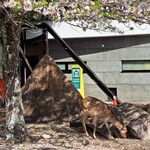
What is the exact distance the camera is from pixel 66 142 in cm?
600

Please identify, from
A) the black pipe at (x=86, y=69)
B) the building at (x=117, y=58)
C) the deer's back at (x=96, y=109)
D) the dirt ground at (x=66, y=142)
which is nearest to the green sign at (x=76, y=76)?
the building at (x=117, y=58)

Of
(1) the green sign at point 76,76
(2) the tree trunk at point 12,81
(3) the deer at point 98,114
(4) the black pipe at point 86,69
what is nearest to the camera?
(2) the tree trunk at point 12,81

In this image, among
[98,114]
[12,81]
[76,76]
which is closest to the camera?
[12,81]

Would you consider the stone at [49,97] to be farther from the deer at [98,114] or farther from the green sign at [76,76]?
the green sign at [76,76]

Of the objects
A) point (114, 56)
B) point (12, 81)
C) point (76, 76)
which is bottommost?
point (76, 76)

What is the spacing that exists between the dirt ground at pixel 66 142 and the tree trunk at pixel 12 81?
23 cm

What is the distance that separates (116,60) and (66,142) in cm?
902

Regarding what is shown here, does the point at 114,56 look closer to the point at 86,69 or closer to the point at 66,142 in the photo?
the point at 86,69

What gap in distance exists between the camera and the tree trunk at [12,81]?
5621 mm

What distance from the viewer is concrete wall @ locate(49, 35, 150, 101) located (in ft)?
46.6

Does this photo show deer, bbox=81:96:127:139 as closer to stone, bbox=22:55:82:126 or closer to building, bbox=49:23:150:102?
stone, bbox=22:55:82:126

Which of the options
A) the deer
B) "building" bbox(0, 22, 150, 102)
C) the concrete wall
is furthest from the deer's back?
the concrete wall

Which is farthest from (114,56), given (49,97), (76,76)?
(49,97)

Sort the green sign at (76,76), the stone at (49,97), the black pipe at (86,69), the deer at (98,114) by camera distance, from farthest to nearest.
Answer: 1. the green sign at (76,76)
2. the black pipe at (86,69)
3. the stone at (49,97)
4. the deer at (98,114)
